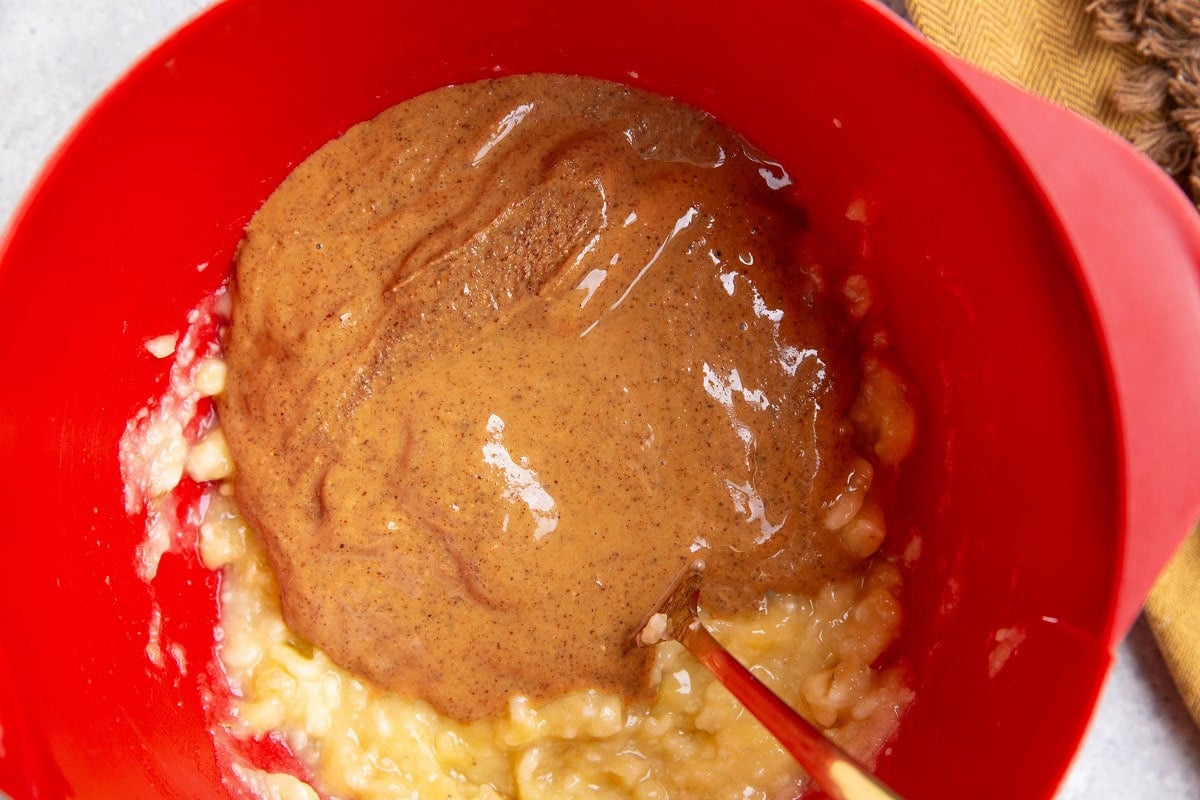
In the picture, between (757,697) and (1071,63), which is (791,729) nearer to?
(757,697)

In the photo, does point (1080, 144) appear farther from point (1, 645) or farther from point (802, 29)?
point (1, 645)

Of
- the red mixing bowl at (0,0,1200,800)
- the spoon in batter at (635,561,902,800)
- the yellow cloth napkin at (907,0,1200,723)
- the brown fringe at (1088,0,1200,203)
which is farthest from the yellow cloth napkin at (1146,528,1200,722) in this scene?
the spoon in batter at (635,561,902,800)

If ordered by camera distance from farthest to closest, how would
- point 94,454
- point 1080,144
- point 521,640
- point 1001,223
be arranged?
point 521,640 < point 94,454 < point 1001,223 < point 1080,144

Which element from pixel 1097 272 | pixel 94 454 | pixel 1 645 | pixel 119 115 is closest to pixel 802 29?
pixel 1097 272

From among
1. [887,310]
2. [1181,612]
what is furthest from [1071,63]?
[1181,612]

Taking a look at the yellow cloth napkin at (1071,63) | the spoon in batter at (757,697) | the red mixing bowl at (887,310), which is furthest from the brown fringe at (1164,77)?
the spoon in batter at (757,697)

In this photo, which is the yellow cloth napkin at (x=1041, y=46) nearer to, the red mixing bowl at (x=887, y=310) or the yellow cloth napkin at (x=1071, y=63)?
the yellow cloth napkin at (x=1071, y=63)
